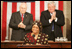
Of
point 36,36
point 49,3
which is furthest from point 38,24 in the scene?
point 49,3

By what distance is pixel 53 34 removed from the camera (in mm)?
6402

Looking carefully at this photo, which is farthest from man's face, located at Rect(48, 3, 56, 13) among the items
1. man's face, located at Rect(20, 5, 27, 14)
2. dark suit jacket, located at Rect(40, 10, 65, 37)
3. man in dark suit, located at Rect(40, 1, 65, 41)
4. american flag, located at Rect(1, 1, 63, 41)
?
man's face, located at Rect(20, 5, 27, 14)

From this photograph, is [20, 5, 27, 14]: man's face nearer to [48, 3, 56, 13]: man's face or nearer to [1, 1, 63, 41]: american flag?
[1, 1, 63, 41]: american flag

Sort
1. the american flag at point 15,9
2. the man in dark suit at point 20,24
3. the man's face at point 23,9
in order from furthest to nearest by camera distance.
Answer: the american flag at point 15,9 → the man's face at point 23,9 → the man in dark suit at point 20,24

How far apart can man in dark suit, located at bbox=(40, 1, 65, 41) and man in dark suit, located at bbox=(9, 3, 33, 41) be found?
→ 533 millimetres

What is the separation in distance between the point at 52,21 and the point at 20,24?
3.98ft

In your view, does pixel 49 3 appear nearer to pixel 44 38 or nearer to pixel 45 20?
pixel 45 20

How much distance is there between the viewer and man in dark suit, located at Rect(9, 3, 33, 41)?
20.7 feet

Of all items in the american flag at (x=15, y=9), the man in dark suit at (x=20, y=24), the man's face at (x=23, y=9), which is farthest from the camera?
the american flag at (x=15, y=9)

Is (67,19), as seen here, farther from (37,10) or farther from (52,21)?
(37,10)

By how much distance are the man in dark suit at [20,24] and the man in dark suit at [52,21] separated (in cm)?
53

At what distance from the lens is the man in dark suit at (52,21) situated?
636 cm

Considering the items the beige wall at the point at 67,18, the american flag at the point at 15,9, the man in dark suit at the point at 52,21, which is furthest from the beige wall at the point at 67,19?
the man in dark suit at the point at 52,21

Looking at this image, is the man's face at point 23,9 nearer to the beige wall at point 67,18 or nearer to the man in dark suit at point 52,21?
the man in dark suit at point 52,21
